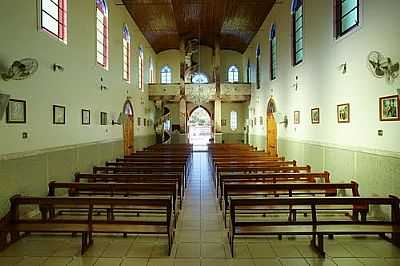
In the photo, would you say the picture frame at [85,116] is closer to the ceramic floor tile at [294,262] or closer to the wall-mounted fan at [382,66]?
the ceramic floor tile at [294,262]

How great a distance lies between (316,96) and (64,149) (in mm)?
6405

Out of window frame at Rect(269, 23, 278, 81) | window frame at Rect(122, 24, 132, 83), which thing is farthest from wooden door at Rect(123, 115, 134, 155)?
window frame at Rect(269, 23, 278, 81)

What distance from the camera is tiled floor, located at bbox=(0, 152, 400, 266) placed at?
4.28 m

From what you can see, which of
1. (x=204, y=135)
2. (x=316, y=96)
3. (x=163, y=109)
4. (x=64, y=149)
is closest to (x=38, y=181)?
(x=64, y=149)

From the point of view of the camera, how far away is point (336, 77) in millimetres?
7855

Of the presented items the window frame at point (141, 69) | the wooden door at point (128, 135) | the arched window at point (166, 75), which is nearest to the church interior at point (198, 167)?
the wooden door at point (128, 135)

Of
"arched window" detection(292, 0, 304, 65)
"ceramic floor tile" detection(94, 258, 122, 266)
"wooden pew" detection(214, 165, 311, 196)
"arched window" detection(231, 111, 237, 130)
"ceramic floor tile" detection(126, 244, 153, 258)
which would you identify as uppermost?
"arched window" detection(292, 0, 304, 65)

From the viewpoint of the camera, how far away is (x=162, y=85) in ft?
68.2

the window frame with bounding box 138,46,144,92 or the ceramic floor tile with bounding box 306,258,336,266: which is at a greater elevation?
the window frame with bounding box 138,46,144,92

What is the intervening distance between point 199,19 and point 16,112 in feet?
44.9

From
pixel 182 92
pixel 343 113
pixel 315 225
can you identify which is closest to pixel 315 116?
pixel 343 113

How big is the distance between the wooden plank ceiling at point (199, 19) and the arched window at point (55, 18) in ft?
20.7

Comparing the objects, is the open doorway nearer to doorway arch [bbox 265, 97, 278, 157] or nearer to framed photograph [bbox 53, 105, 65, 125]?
doorway arch [bbox 265, 97, 278, 157]

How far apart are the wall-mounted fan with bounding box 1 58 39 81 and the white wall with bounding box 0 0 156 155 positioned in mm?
93
